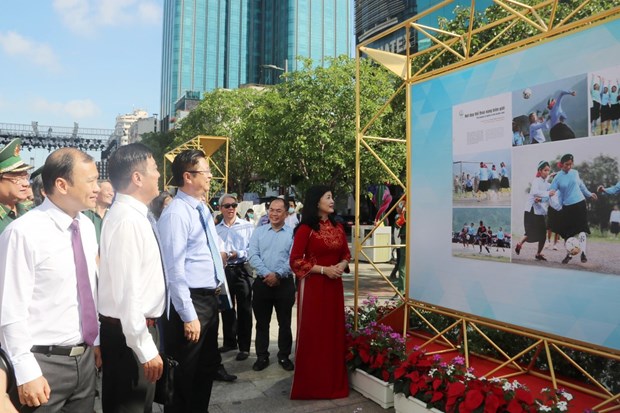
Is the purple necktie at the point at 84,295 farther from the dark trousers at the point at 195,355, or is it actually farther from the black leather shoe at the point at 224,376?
the black leather shoe at the point at 224,376

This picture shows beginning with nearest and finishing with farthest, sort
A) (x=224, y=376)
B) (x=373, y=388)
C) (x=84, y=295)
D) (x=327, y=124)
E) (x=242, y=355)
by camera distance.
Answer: (x=84, y=295), (x=373, y=388), (x=224, y=376), (x=242, y=355), (x=327, y=124)

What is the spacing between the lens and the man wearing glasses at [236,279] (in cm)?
535

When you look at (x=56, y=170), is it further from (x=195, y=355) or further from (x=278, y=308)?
(x=278, y=308)

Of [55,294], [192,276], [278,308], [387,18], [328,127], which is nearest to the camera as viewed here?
[55,294]

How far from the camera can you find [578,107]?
3.01 metres

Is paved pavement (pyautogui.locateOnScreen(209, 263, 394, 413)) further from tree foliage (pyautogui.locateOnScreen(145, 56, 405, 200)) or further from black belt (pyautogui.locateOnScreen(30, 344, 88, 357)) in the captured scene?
tree foliage (pyautogui.locateOnScreen(145, 56, 405, 200))

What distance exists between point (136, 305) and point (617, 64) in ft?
10.0

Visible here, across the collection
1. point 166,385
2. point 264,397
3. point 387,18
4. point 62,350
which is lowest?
point 264,397

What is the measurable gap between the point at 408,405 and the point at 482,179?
1834 millimetres

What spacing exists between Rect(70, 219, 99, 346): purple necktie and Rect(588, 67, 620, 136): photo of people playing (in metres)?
3.03

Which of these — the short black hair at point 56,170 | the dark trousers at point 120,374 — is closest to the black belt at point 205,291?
the dark trousers at point 120,374

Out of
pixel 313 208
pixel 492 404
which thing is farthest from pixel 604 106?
pixel 313 208

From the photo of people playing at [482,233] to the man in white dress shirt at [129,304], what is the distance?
244 cm

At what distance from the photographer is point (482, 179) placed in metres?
3.65
